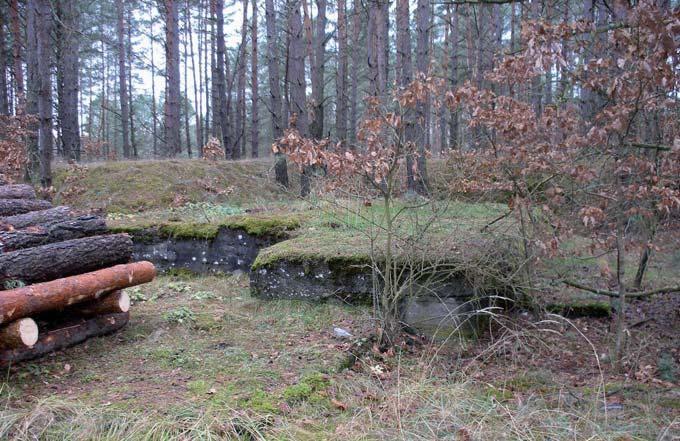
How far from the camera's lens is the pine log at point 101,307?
203 inches

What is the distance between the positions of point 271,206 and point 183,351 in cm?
574

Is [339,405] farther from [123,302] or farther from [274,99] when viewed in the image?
[274,99]

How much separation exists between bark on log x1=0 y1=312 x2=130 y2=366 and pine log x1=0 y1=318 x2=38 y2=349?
197 mm

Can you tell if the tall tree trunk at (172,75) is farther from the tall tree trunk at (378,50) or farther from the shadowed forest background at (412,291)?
the shadowed forest background at (412,291)

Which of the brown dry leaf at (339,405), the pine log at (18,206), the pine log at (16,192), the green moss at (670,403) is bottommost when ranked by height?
the green moss at (670,403)

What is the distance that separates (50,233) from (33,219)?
504mm

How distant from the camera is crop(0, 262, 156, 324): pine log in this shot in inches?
167

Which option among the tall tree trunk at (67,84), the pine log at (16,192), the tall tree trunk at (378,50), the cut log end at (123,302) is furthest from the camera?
the tall tree trunk at (67,84)

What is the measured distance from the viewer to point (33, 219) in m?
5.67

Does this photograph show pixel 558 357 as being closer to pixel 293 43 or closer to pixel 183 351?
Answer: pixel 183 351

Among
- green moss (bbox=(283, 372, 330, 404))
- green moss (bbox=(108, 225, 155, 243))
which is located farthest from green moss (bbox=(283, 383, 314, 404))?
green moss (bbox=(108, 225, 155, 243))

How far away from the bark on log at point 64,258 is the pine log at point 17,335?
547 mm

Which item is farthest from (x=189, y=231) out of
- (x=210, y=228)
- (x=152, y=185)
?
(x=152, y=185)

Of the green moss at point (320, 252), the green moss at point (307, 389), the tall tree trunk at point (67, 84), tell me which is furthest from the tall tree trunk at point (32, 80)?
the green moss at point (307, 389)
